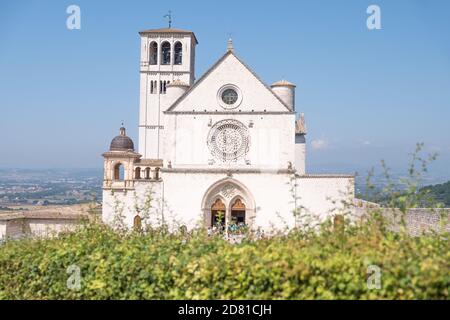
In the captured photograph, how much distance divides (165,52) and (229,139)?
15.3 m

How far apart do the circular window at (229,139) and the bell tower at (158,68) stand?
34.6ft

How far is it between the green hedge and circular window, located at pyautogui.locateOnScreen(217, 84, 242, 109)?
2175 centimetres

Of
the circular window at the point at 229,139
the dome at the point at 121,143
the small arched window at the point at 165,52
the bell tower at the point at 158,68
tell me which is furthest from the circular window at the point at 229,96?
the small arched window at the point at 165,52

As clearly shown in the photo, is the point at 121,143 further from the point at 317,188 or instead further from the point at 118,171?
the point at 317,188

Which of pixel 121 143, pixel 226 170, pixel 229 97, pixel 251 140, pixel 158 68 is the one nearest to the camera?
pixel 226 170

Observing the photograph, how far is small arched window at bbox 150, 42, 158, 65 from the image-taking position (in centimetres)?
4222

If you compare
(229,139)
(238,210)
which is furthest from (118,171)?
(238,210)

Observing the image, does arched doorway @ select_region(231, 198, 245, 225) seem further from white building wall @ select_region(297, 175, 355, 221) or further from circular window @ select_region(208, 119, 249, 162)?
white building wall @ select_region(297, 175, 355, 221)

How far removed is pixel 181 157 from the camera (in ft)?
102

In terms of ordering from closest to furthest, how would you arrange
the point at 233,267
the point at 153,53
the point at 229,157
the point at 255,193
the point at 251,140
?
the point at 233,267 < the point at 255,193 < the point at 251,140 < the point at 229,157 < the point at 153,53

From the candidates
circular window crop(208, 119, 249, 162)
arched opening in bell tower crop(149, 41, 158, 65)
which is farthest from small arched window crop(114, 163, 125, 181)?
arched opening in bell tower crop(149, 41, 158, 65)

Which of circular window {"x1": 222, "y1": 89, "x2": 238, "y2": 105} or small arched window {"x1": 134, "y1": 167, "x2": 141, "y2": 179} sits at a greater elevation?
circular window {"x1": 222, "y1": 89, "x2": 238, "y2": 105}

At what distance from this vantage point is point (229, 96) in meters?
31.3
